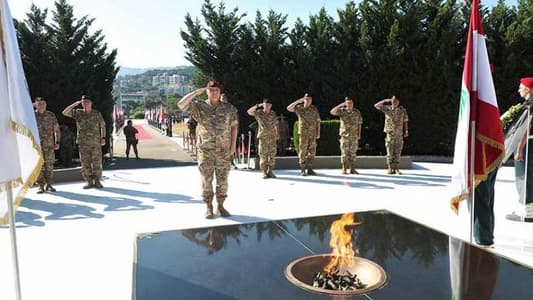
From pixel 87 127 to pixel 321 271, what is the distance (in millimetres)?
6004

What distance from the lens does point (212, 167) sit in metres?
5.62

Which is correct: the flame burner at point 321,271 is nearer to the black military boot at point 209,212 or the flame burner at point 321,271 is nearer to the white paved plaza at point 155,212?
the white paved plaza at point 155,212

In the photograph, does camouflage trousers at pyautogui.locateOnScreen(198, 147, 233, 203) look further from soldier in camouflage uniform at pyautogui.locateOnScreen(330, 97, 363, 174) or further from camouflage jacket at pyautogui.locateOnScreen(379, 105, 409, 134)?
camouflage jacket at pyautogui.locateOnScreen(379, 105, 409, 134)

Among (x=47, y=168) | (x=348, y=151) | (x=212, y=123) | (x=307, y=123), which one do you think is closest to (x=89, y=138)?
(x=47, y=168)

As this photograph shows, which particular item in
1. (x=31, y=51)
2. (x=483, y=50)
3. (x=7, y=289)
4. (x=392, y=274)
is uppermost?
(x=31, y=51)

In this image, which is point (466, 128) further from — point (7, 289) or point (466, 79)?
point (7, 289)

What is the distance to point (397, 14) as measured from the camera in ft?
45.4

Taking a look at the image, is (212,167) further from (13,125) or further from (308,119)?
(308,119)

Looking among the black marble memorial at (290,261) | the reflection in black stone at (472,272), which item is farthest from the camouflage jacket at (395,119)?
the reflection in black stone at (472,272)

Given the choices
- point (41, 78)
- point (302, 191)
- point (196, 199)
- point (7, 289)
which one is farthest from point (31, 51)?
point (7, 289)

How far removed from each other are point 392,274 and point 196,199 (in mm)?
4369

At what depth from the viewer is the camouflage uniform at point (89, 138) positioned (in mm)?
7879

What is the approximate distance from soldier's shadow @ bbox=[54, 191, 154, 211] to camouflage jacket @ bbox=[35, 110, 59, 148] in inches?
38.4

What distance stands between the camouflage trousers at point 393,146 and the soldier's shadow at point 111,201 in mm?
5377
